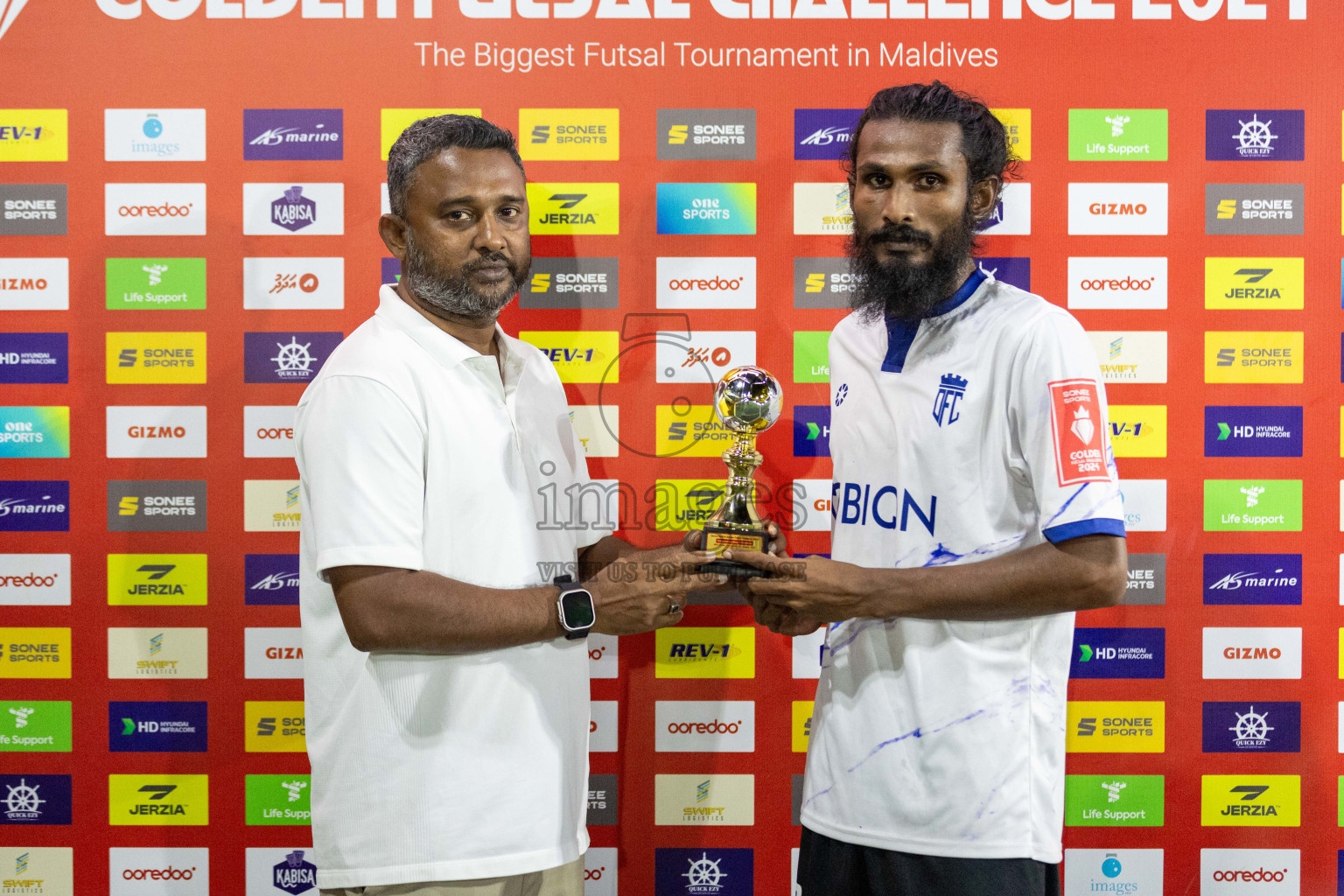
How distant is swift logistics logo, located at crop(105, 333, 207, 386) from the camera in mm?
2586

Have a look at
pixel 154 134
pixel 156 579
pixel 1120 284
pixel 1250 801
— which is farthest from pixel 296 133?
pixel 1250 801

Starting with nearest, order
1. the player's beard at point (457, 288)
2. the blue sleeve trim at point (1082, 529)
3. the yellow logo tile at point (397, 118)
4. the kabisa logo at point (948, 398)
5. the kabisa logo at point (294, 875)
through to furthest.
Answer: the blue sleeve trim at point (1082, 529) → the kabisa logo at point (948, 398) → the player's beard at point (457, 288) → the yellow logo tile at point (397, 118) → the kabisa logo at point (294, 875)

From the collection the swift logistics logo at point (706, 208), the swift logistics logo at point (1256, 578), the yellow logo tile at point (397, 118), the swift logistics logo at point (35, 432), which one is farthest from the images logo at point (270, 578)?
the swift logistics logo at point (1256, 578)

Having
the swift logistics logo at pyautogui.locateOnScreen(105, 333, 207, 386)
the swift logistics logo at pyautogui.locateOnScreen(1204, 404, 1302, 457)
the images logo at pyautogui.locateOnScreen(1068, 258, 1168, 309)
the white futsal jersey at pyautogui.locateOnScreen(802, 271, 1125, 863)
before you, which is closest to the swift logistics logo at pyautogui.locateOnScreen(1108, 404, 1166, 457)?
the swift logistics logo at pyautogui.locateOnScreen(1204, 404, 1302, 457)

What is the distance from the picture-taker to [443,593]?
68.0 inches

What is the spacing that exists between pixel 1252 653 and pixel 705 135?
2160 mm

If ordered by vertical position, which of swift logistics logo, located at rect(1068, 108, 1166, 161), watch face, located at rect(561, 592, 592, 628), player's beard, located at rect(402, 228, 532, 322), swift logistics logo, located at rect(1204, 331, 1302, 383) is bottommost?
watch face, located at rect(561, 592, 592, 628)

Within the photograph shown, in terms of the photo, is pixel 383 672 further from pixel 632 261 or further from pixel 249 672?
pixel 632 261

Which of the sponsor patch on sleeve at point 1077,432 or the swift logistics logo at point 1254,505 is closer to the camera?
the sponsor patch on sleeve at point 1077,432

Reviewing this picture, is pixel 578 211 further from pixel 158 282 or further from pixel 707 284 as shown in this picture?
pixel 158 282

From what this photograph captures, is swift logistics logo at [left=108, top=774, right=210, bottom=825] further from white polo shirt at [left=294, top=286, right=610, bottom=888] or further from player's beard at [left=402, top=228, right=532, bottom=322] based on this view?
player's beard at [left=402, top=228, right=532, bottom=322]

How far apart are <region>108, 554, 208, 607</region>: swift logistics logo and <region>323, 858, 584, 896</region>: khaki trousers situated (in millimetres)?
1137

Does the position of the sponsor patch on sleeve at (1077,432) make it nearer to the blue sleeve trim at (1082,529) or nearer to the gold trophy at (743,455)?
the blue sleeve trim at (1082,529)

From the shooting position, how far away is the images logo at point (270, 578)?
8.59 feet
